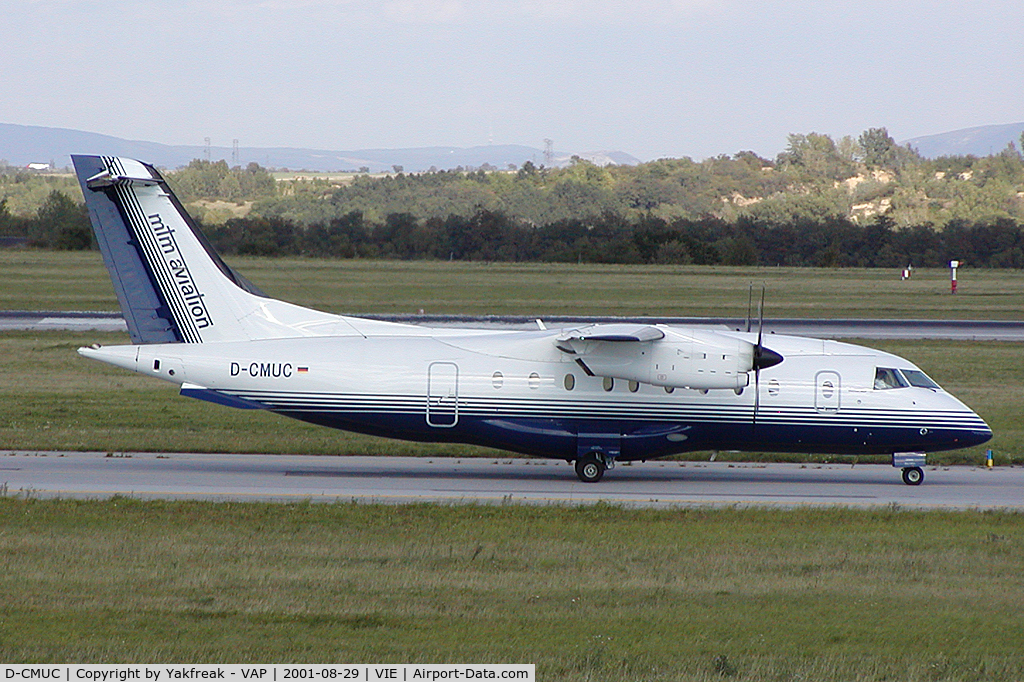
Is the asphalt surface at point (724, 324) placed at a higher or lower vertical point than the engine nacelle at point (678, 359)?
lower

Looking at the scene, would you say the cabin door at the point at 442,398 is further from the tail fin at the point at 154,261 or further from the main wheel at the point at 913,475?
the main wheel at the point at 913,475

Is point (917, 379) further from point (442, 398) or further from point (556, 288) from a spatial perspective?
point (556, 288)

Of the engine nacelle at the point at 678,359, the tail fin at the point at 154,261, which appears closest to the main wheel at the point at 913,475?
the engine nacelle at the point at 678,359

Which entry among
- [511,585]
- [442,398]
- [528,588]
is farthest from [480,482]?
[528,588]

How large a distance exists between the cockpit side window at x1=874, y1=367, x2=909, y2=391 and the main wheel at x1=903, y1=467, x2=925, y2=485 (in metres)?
1.58

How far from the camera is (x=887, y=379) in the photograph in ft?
67.9

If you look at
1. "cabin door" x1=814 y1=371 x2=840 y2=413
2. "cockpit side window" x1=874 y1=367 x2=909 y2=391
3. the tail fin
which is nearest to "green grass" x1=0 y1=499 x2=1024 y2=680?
"cabin door" x1=814 y1=371 x2=840 y2=413

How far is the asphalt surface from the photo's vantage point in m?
41.9

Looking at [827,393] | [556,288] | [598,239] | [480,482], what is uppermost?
[598,239]

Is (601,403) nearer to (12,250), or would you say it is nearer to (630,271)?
(630,271)

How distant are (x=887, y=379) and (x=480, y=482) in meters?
7.87

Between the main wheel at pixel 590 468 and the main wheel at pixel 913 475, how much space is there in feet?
18.9

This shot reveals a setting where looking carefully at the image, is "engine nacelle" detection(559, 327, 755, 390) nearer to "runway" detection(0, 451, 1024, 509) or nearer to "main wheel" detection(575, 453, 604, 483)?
"main wheel" detection(575, 453, 604, 483)

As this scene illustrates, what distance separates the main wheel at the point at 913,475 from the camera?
2055cm
